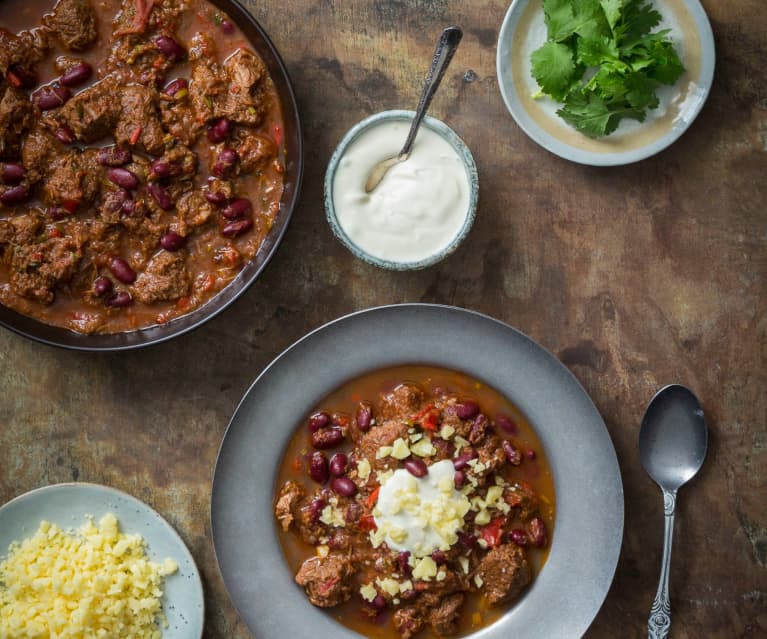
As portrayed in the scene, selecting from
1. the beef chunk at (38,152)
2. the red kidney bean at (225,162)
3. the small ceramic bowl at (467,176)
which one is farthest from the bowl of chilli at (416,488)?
the beef chunk at (38,152)

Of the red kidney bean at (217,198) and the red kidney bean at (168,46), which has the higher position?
the red kidney bean at (168,46)

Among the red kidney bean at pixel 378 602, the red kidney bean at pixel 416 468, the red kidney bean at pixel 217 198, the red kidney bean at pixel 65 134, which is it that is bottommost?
the red kidney bean at pixel 378 602

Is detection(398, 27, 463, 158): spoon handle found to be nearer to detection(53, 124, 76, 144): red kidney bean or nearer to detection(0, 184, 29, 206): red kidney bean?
detection(53, 124, 76, 144): red kidney bean

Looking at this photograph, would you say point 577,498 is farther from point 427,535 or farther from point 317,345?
point 317,345

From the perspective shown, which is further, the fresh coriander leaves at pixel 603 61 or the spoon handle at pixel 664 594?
the spoon handle at pixel 664 594

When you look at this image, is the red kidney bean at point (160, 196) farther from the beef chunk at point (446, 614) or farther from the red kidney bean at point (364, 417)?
the beef chunk at point (446, 614)

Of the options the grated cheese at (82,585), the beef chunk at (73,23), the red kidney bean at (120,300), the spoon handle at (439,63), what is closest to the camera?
the spoon handle at (439,63)
